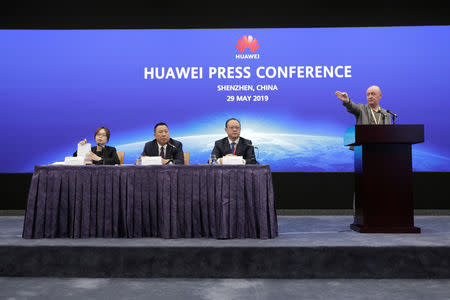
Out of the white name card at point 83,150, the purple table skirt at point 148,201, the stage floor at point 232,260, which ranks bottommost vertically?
the stage floor at point 232,260

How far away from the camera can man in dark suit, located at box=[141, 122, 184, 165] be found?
3457 millimetres

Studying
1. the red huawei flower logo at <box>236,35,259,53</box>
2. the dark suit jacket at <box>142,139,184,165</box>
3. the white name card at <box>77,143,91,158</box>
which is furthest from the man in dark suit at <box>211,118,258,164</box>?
the red huawei flower logo at <box>236,35,259,53</box>

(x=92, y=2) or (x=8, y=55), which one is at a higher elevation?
(x=92, y=2)

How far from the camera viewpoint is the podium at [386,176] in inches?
111

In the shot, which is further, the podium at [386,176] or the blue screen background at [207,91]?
the blue screen background at [207,91]

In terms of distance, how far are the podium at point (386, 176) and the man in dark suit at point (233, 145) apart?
934mm

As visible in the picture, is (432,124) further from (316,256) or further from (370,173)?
(316,256)

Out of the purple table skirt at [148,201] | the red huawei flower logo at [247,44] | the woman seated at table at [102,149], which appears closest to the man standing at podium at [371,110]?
the purple table skirt at [148,201]

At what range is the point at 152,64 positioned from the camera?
4852 mm

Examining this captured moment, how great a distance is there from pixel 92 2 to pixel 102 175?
3161 mm

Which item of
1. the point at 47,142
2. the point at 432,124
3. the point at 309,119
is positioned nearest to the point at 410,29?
the point at 432,124

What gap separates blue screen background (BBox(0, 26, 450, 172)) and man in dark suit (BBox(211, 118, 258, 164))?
134 cm

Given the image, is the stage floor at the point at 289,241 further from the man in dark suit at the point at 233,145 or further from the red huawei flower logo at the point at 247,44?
the red huawei flower logo at the point at 247,44

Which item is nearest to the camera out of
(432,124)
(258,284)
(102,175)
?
(258,284)
